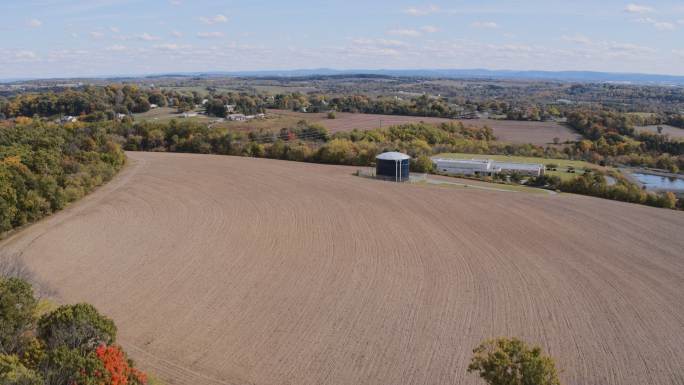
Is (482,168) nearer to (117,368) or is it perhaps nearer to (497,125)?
(497,125)

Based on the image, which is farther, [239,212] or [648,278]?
[239,212]

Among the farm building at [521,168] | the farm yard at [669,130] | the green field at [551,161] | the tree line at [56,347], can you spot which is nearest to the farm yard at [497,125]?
the farm yard at [669,130]

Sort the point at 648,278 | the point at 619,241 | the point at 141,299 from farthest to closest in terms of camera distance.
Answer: the point at 619,241
the point at 648,278
the point at 141,299

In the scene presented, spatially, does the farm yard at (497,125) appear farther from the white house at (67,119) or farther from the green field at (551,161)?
the white house at (67,119)

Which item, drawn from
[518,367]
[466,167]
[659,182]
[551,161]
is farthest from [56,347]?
[659,182]

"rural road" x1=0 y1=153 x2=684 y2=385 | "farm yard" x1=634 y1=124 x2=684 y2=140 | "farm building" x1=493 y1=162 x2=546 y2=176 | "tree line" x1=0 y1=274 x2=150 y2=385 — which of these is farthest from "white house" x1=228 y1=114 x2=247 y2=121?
"tree line" x1=0 y1=274 x2=150 y2=385

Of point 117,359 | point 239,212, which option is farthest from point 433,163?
point 117,359

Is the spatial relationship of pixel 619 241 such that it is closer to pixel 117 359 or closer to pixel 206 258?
pixel 206 258
